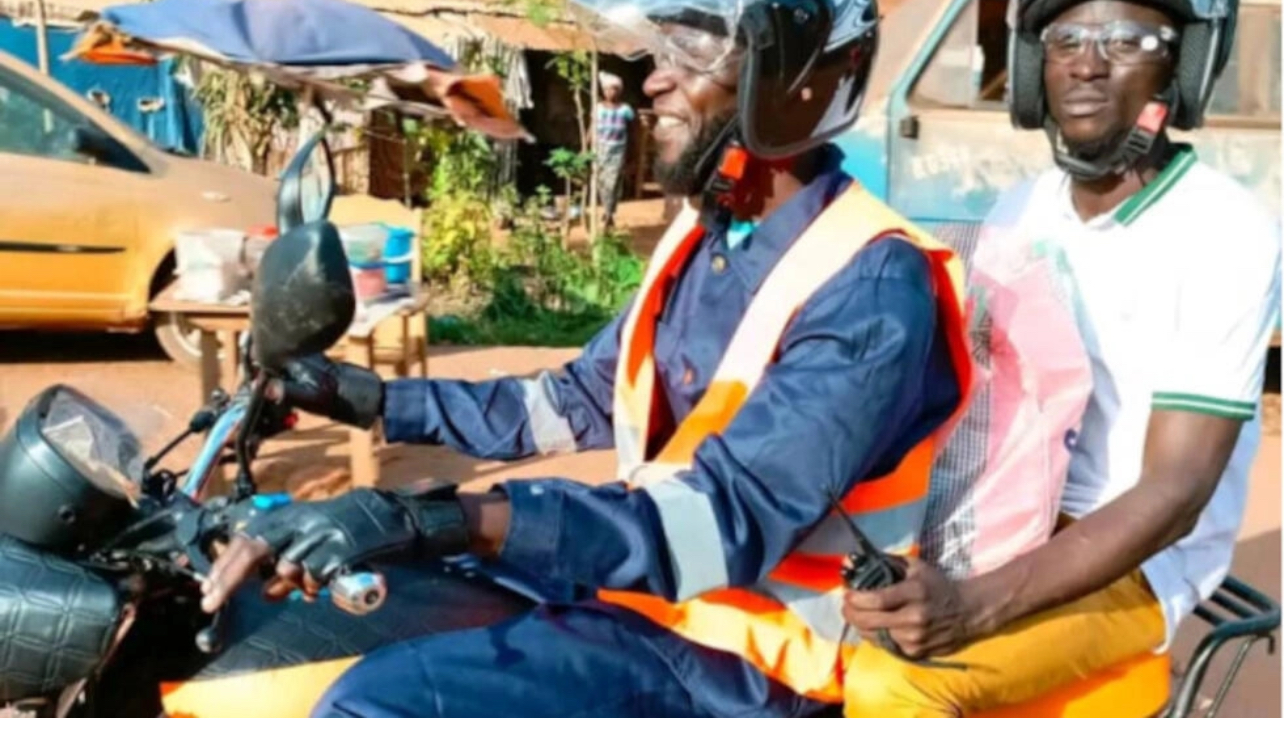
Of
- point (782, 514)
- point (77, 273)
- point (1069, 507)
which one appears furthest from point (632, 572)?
point (77, 273)

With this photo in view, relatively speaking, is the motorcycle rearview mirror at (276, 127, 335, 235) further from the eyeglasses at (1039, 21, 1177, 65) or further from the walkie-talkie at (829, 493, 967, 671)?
the eyeglasses at (1039, 21, 1177, 65)

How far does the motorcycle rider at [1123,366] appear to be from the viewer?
76.6 inches

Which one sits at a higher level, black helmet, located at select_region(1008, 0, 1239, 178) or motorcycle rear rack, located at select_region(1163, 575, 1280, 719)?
black helmet, located at select_region(1008, 0, 1239, 178)

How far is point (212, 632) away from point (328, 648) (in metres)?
0.28

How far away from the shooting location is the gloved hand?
1486 millimetres

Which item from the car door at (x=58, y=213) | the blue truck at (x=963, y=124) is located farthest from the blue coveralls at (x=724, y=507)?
the car door at (x=58, y=213)

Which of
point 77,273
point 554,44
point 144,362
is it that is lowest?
point 144,362

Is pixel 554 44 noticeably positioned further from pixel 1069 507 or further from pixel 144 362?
pixel 1069 507

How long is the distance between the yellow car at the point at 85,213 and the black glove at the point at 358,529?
682 centimetres

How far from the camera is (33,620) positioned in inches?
62.1

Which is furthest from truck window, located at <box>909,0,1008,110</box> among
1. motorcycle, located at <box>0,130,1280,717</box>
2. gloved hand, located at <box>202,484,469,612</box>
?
gloved hand, located at <box>202,484,469,612</box>

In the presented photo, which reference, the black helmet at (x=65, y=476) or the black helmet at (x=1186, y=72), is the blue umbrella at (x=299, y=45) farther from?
the black helmet at (x=65, y=476)

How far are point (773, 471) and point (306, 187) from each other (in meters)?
0.70

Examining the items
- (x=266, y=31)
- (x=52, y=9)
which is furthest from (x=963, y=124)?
(x=52, y=9)
